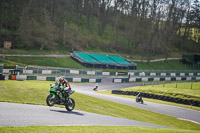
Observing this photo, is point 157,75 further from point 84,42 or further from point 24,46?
point 24,46

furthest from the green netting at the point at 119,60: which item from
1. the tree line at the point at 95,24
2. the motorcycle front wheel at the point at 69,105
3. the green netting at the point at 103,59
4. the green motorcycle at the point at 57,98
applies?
the green motorcycle at the point at 57,98

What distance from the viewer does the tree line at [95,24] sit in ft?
198

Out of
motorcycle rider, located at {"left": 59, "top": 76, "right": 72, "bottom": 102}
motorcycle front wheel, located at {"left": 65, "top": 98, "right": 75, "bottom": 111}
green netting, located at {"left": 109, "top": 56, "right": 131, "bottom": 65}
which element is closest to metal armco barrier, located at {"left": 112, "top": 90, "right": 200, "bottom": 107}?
motorcycle front wheel, located at {"left": 65, "top": 98, "right": 75, "bottom": 111}

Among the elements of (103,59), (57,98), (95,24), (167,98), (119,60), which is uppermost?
(95,24)

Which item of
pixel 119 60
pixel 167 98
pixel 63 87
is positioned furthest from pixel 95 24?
pixel 63 87

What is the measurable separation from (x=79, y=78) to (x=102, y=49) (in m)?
33.6

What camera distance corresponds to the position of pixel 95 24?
310 ft

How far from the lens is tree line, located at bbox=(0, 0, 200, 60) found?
6028 centimetres

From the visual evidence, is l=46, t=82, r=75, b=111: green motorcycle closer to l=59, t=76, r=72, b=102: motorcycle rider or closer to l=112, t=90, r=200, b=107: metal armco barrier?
l=59, t=76, r=72, b=102: motorcycle rider

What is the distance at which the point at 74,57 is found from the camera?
6081 cm

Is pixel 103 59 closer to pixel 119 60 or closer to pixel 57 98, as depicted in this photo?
pixel 119 60

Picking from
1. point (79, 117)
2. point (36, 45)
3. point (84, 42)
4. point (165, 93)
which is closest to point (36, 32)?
point (36, 45)

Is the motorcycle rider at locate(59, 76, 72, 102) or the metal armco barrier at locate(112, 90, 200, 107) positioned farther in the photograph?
the metal armco barrier at locate(112, 90, 200, 107)

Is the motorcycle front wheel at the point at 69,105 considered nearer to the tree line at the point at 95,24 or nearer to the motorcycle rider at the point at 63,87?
the motorcycle rider at the point at 63,87
